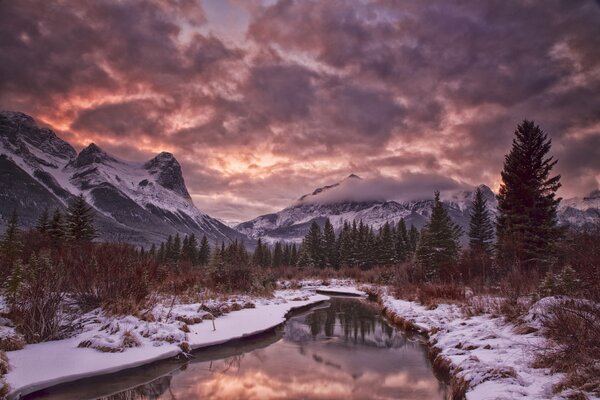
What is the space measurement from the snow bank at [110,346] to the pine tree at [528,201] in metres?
16.3

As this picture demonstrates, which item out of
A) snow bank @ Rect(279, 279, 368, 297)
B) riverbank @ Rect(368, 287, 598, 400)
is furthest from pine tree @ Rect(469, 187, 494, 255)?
riverbank @ Rect(368, 287, 598, 400)

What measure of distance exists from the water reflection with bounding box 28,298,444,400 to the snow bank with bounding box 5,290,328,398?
0.47m

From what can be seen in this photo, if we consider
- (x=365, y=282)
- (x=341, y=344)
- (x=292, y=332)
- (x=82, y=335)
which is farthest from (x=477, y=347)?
(x=365, y=282)

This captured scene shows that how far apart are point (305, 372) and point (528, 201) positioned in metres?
20.6

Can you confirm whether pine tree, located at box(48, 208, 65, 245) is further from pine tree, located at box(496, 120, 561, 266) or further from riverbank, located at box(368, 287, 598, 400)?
pine tree, located at box(496, 120, 561, 266)

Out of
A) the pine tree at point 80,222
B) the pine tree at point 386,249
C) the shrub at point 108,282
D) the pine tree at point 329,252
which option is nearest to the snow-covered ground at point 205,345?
the shrub at point 108,282

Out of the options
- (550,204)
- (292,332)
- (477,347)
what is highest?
(550,204)

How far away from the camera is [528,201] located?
24.6m

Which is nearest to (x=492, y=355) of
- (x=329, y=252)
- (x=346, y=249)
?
(x=346, y=249)

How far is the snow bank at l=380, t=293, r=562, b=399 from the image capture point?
689cm

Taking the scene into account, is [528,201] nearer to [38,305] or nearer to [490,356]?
[490,356]

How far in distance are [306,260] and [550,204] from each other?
189 feet

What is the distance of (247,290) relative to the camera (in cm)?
2562

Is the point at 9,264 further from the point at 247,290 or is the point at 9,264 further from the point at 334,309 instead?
the point at 334,309
